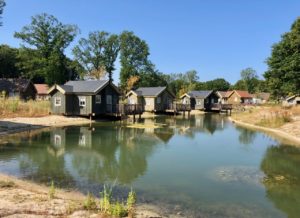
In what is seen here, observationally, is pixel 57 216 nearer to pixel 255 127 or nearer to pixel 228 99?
pixel 255 127

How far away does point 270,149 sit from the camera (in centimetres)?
2395

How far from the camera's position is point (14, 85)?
56.6 meters

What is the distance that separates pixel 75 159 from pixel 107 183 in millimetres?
5439

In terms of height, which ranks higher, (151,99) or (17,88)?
(17,88)

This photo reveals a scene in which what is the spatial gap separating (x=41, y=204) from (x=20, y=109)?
3128 cm

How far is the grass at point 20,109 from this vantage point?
1443 inches

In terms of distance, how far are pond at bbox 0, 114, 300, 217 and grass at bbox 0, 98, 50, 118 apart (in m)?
9.66

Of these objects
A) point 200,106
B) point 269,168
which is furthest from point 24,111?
point 200,106

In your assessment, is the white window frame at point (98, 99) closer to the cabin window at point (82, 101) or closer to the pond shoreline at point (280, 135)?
the cabin window at point (82, 101)

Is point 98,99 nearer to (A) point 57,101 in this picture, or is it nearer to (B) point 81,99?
(B) point 81,99

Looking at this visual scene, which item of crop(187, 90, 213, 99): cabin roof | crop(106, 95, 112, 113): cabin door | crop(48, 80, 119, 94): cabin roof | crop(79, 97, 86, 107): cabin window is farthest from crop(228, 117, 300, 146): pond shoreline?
crop(187, 90, 213, 99): cabin roof

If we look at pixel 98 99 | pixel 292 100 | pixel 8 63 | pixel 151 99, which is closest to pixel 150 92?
pixel 151 99

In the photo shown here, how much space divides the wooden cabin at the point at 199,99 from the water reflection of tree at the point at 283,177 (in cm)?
4779

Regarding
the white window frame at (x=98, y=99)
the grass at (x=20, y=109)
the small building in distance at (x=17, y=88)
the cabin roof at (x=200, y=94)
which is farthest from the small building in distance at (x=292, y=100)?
the grass at (x=20, y=109)
